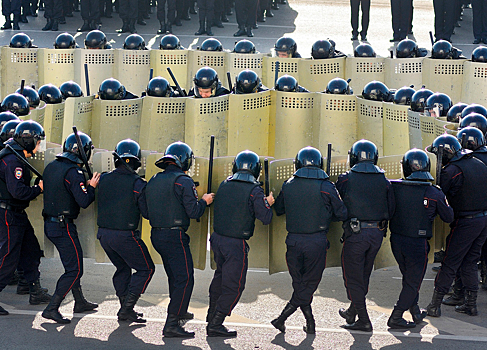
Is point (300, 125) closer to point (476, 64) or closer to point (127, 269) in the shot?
point (476, 64)

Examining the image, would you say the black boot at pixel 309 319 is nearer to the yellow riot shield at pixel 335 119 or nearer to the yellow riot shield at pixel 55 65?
the yellow riot shield at pixel 335 119

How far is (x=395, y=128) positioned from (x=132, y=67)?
5759 mm

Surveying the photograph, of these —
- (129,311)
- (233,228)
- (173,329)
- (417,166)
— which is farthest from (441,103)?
(129,311)

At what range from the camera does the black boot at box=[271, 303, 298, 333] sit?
7270mm

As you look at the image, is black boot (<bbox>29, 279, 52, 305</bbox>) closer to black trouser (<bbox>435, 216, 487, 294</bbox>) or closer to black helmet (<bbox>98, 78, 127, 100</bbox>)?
black helmet (<bbox>98, 78, 127, 100</bbox>)

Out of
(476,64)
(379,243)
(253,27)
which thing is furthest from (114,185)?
(253,27)

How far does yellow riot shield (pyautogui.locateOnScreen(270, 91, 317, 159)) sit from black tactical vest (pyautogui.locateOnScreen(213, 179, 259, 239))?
175 inches

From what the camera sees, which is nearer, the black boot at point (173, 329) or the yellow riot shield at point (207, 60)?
the black boot at point (173, 329)

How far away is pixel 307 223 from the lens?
23.5ft

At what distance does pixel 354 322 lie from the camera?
7.56 meters

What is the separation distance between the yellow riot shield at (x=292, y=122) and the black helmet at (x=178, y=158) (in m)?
4.26

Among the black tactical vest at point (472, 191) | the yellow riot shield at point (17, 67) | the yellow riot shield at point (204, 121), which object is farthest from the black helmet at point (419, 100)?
the yellow riot shield at point (17, 67)

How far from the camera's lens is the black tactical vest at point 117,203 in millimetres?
7328

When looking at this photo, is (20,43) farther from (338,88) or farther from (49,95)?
(338,88)
